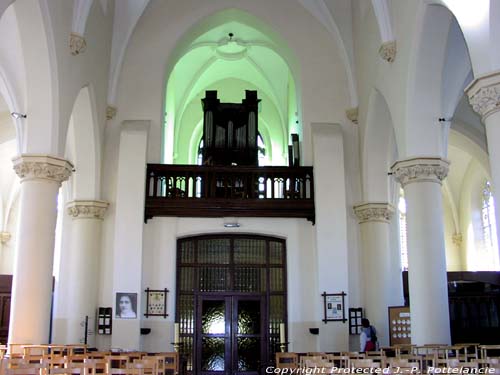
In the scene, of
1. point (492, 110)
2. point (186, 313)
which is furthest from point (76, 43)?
point (492, 110)

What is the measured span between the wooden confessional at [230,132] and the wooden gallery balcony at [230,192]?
2.57 metres

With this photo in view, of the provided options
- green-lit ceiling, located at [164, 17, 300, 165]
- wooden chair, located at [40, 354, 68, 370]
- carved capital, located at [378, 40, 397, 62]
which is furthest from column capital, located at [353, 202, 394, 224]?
wooden chair, located at [40, 354, 68, 370]

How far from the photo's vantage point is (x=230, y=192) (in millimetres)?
16078

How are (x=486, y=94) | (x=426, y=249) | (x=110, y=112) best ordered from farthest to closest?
(x=110, y=112) < (x=426, y=249) < (x=486, y=94)

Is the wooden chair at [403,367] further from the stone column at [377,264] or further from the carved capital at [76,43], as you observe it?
the carved capital at [76,43]

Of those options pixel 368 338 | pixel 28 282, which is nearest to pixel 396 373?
pixel 368 338

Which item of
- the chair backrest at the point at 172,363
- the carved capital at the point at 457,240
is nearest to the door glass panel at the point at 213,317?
the chair backrest at the point at 172,363

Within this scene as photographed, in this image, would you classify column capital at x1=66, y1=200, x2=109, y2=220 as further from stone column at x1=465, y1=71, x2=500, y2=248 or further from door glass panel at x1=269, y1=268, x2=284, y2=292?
stone column at x1=465, y1=71, x2=500, y2=248

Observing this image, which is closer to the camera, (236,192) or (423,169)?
(423,169)

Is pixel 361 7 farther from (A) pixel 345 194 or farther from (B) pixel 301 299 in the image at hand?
(B) pixel 301 299

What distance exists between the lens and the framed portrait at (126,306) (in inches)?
584

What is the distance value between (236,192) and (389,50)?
513 centimetres

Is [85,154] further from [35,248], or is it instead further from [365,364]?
[365,364]

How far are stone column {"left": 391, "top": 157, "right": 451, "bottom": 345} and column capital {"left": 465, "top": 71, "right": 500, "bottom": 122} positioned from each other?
3.46 meters
